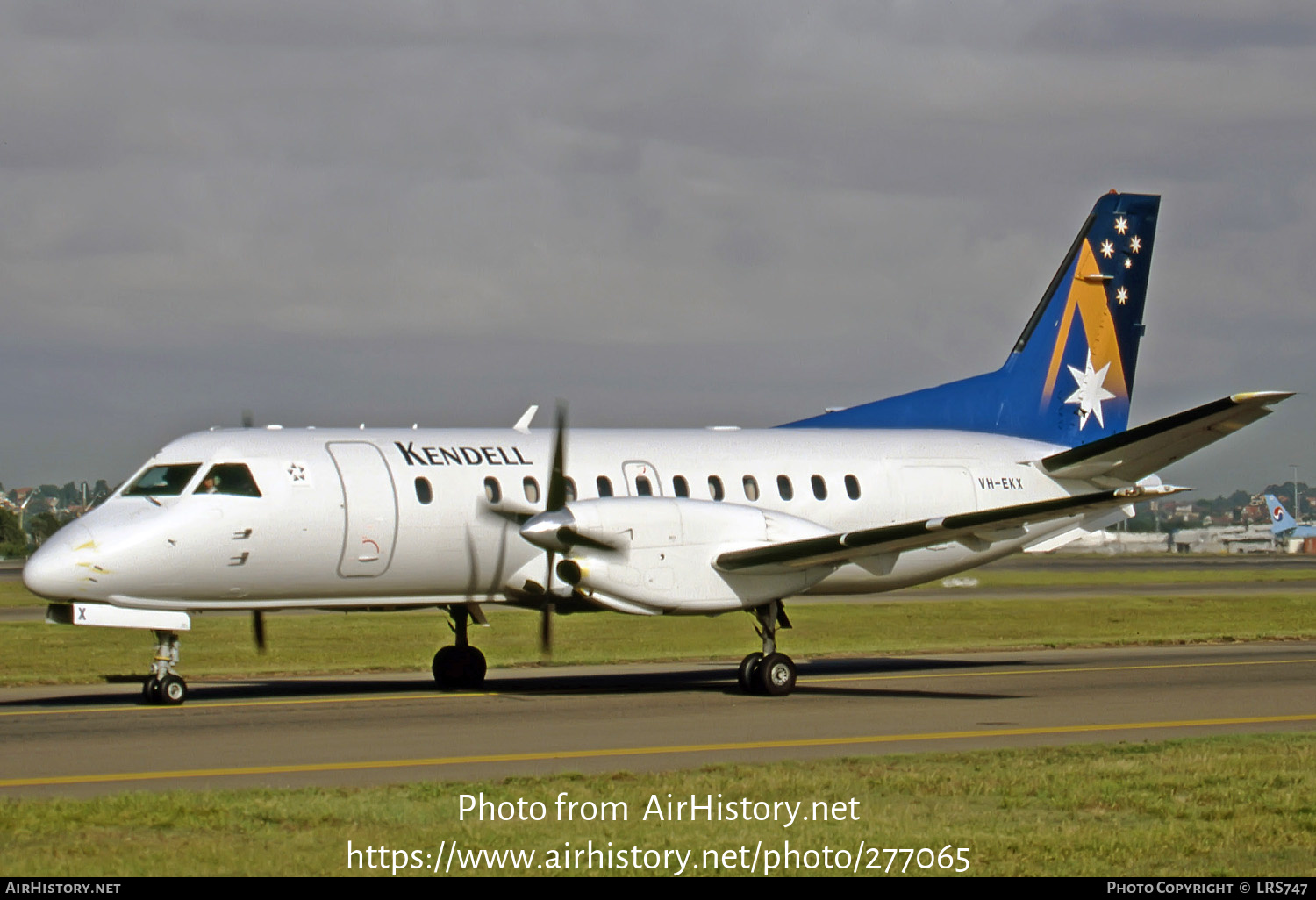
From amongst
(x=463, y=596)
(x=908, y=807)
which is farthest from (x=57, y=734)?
(x=908, y=807)

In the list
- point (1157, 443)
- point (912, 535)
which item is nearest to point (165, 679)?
point (912, 535)

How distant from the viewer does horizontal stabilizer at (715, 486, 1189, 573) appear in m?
19.1

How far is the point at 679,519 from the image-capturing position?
19828mm

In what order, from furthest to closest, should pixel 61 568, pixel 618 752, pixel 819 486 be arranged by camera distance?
pixel 819 486 → pixel 61 568 → pixel 618 752

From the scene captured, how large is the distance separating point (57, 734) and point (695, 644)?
15.6 m

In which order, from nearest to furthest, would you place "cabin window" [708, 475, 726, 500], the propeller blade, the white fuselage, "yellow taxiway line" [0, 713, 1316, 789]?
"yellow taxiway line" [0, 713, 1316, 789] < the white fuselage < the propeller blade < "cabin window" [708, 475, 726, 500]

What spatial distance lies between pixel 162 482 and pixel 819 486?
361 inches

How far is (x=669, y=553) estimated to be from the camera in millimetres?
19688

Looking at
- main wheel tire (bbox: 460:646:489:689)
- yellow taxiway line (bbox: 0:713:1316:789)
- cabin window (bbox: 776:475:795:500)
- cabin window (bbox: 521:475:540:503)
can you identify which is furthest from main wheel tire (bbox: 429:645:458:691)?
yellow taxiway line (bbox: 0:713:1316:789)

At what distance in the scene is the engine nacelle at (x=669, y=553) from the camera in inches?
754

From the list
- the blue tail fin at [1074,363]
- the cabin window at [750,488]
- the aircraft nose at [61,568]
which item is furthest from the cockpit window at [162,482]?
the blue tail fin at [1074,363]

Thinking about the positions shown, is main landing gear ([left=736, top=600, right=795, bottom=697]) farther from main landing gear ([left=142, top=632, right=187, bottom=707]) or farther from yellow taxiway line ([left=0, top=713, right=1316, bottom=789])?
main landing gear ([left=142, top=632, right=187, bottom=707])

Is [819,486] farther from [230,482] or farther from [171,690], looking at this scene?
[171,690]

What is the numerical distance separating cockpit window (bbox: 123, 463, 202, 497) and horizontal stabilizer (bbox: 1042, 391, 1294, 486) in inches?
510
